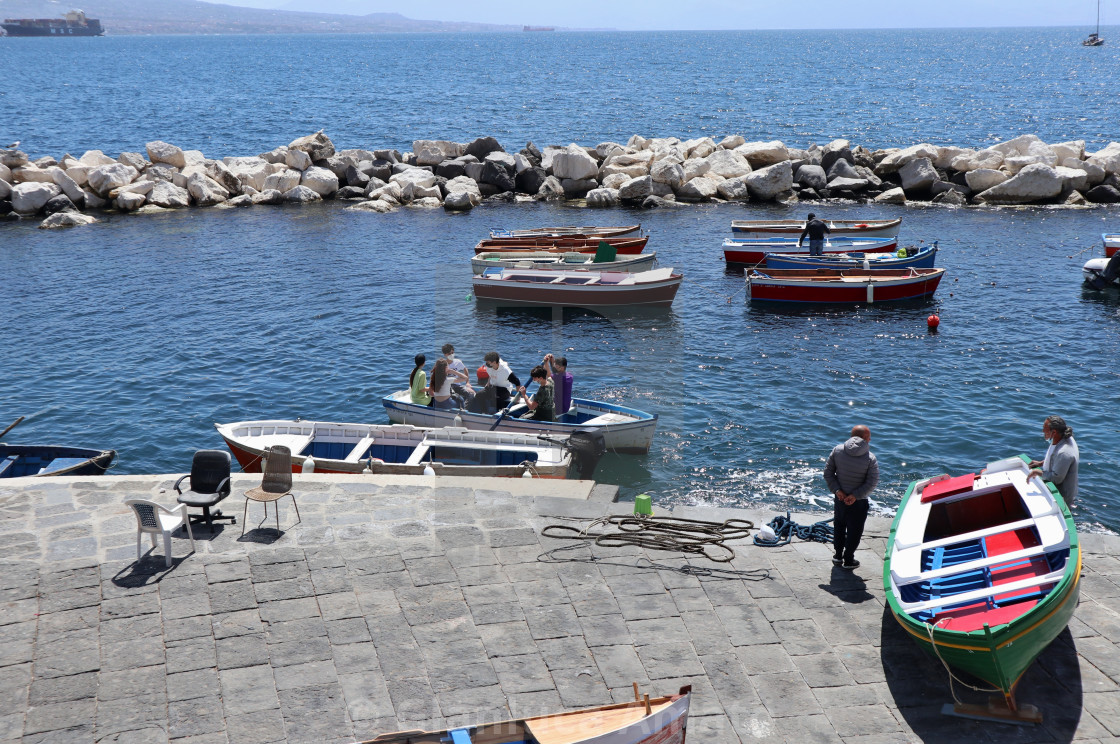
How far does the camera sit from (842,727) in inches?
291

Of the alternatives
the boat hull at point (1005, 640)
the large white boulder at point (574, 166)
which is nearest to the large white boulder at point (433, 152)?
the large white boulder at point (574, 166)

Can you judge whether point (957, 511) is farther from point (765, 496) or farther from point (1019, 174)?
point (1019, 174)

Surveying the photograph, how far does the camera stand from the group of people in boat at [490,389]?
52.7ft

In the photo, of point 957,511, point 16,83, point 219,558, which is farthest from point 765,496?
point 16,83

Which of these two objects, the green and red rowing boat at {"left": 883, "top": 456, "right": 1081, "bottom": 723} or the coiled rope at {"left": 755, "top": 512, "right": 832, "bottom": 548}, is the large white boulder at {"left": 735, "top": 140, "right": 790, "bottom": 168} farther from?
the green and red rowing boat at {"left": 883, "top": 456, "right": 1081, "bottom": 723}

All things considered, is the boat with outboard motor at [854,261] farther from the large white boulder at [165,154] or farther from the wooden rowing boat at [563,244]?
the large white boulder at [165,154]

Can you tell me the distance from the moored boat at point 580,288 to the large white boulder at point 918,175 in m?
19.3

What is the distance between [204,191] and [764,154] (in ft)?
87.4

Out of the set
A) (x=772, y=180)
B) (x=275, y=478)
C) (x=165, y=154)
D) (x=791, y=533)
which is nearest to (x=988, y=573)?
(x=791, y=533)

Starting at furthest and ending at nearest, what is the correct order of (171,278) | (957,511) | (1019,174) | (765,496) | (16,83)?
1. (16,83)
2. (1019,174)
3. (171,278)
4. (765,496)
5. (957,511)

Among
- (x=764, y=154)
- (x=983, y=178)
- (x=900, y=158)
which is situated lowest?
(x=983, y=178)

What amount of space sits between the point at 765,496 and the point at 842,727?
8259mm

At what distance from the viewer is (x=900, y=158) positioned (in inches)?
1641

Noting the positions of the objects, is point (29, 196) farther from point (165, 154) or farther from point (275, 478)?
point (275, 478)
